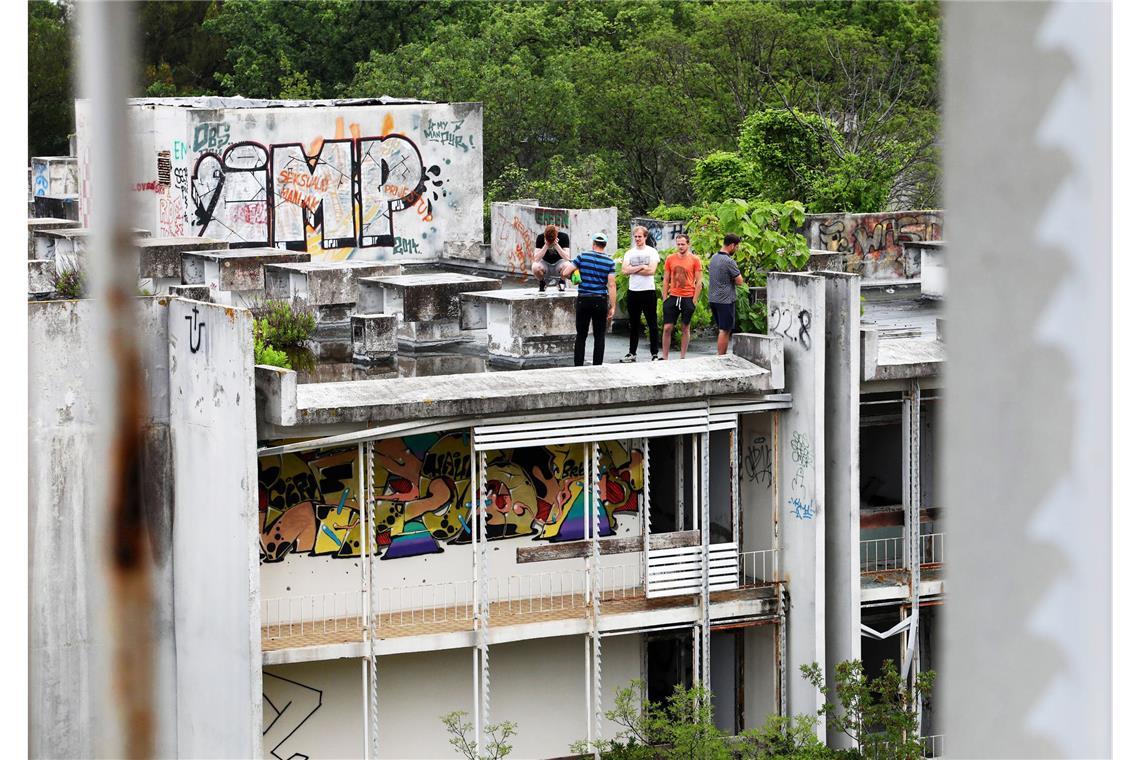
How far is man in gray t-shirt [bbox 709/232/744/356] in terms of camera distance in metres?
19.9

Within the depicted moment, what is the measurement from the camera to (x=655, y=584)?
19562 mm

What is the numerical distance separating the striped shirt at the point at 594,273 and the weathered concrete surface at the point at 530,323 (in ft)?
4.81

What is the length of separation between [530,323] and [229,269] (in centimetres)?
538

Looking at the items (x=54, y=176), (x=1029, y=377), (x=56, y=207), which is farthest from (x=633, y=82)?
(x=1029, y=377)

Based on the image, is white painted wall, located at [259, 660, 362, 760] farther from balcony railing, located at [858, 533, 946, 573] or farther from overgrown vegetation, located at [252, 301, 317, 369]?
balcony railing, located at [858, 533, 946, 573]

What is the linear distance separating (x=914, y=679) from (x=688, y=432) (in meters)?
3.80

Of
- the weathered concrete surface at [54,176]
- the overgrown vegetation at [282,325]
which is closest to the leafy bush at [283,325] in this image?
the overgrown vegetation at [282,325]

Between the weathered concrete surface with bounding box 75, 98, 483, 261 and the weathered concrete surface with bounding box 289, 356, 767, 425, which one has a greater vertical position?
the weathered concrete surface with bounding box 75, 98, 483, 261

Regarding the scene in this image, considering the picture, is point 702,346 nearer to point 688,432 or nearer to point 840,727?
point 688,432

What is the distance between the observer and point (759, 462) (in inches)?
805

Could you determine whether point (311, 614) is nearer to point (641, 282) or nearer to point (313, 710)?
point (313, 710)

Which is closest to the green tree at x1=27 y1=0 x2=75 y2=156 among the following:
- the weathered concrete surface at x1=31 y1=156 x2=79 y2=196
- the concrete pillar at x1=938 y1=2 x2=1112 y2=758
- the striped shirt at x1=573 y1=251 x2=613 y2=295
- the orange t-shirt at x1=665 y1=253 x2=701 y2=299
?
the weathered concrete surface at x1=31 y1=156 x2=79 y2=196

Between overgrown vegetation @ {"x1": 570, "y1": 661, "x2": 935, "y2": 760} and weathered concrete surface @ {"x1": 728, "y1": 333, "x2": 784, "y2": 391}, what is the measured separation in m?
3.07
